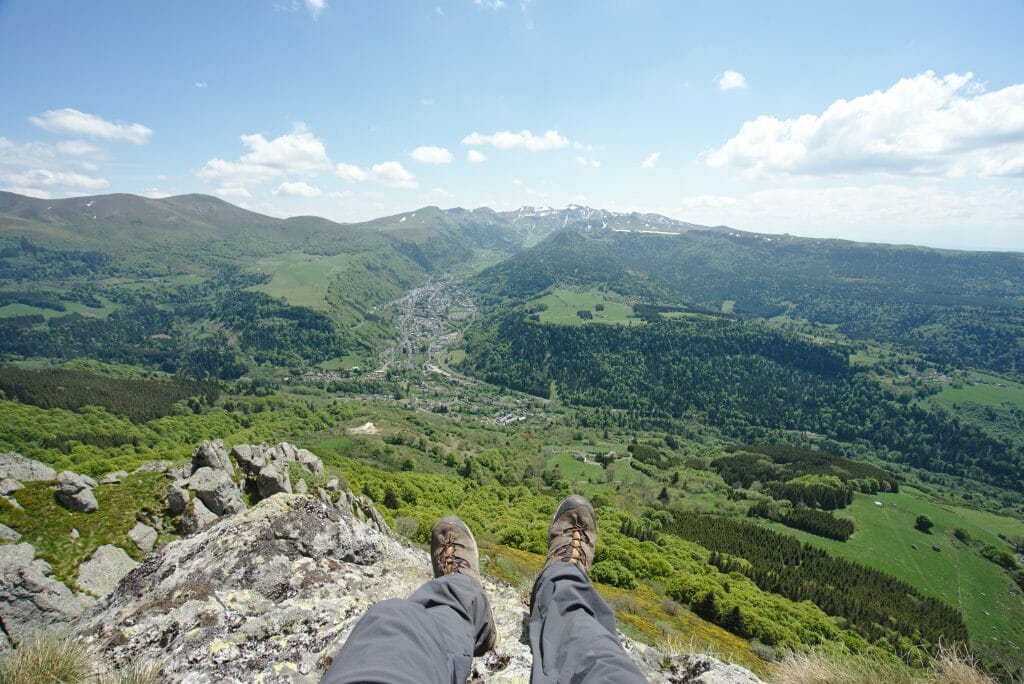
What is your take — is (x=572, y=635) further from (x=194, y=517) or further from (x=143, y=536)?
(x=143, y=536)

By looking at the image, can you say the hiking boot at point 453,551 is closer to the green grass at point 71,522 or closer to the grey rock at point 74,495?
the green grass at point 71,522

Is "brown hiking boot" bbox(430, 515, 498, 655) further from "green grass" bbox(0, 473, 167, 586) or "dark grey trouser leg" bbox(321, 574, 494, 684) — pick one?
"green grass" bbox(0, 473, 167, 586)

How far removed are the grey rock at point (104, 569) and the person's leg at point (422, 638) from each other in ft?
41.3

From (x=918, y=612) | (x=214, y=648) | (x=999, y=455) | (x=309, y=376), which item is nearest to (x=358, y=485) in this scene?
(x=214, y=648)

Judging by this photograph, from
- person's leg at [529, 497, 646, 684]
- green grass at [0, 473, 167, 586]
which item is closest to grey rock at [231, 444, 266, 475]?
green grass at [0, 473, 167, 586]

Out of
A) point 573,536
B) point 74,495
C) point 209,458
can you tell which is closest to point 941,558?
point 573,536

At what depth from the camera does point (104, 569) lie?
12797 mm

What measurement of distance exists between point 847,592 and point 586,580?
85184mm

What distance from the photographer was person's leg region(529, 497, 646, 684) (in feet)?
12.5

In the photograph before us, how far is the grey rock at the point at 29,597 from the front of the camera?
10195mm

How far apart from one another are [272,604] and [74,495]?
13.7m

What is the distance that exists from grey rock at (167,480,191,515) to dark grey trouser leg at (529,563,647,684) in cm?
1601

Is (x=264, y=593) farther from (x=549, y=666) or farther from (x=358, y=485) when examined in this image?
(x=358, y=485)

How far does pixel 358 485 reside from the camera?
38156 mm
